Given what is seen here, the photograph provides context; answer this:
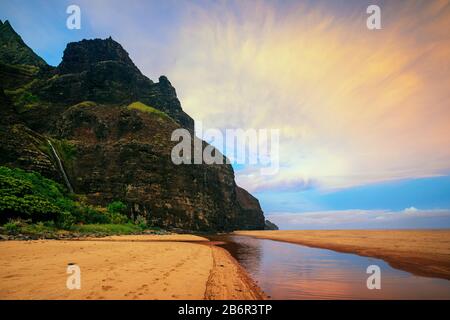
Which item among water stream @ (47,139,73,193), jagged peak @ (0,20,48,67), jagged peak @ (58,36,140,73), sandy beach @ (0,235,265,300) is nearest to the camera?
sandy beach @ (0,235,265,300)

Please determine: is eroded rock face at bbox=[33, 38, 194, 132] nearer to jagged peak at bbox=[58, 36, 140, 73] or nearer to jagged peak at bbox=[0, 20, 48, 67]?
jagged peak at bbox=[58, 36, 140, 73]

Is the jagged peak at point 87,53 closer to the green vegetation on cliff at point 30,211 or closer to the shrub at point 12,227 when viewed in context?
the green vegetation on cliff at point 30,211

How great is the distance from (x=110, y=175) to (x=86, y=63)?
271 ft

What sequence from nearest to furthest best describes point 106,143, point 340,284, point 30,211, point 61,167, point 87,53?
point 340,284 → point 30,211 → point 61,167 → point 106,143 → point 87,53

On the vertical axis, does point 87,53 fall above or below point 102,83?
above

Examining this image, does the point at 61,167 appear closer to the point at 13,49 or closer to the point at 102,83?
the point at 102,83

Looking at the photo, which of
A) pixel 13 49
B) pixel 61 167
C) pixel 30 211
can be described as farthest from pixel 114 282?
pixel 13 49

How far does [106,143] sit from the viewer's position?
86.2 meters

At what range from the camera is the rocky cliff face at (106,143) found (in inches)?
2645

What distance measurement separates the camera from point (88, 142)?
284 ft

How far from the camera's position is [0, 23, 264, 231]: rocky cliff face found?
220ft

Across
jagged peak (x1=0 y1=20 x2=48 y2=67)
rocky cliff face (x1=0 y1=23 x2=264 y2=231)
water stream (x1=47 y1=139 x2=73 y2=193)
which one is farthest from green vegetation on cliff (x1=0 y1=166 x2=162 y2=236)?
jagged peak (x1=0 y1=20 x2=48 y2=67)

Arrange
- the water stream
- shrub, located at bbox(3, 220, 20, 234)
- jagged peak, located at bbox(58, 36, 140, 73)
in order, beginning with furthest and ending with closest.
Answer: jagged peak, located at bbox(58, 36, 140, 73)
the water stream
shrub, located at bbox(3, 220, 20, 234)

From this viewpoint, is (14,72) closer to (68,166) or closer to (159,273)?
(68,166)
